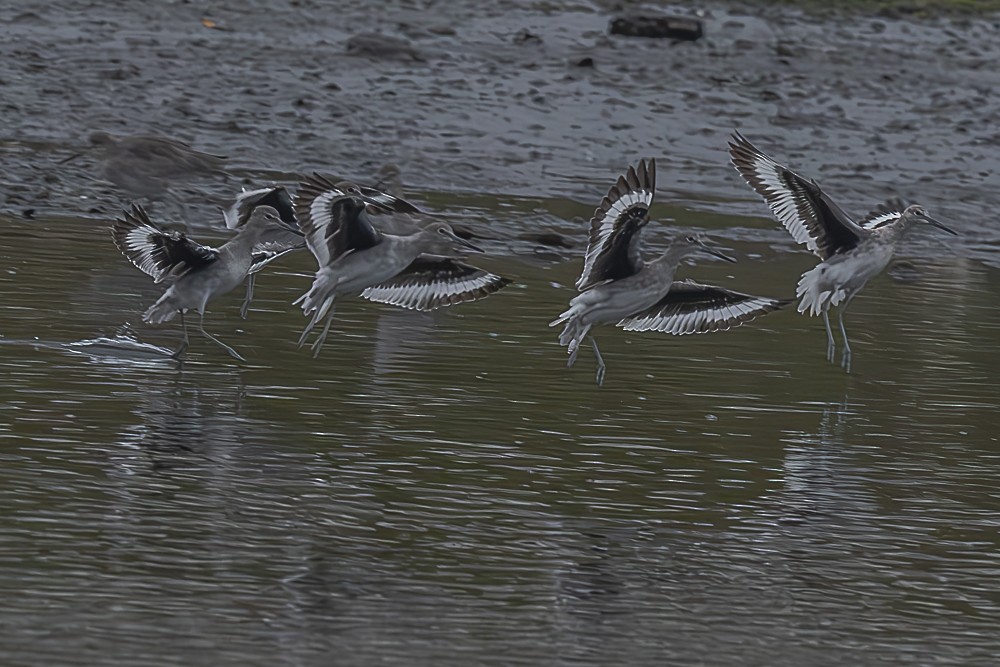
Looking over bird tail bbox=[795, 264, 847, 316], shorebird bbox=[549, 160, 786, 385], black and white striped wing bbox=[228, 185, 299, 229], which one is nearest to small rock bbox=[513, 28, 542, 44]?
black and white striped wing bbox=[228, 185, 299, 229]

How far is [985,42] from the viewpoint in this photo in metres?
23.5

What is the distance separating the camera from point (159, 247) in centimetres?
1043

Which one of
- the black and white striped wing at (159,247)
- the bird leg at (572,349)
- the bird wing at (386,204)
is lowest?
the bird leg at (572,349)

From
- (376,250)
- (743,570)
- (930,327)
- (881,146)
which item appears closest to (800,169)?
(881,146)

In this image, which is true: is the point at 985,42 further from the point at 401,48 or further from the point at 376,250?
the point at 376,250

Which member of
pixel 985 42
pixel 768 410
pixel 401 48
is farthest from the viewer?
pixel 985 42

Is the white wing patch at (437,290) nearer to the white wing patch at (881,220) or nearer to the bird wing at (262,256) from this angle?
the bird wing at (262,256)

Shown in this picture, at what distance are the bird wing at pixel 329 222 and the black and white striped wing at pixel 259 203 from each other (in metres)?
1.99

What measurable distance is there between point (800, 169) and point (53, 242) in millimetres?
7918

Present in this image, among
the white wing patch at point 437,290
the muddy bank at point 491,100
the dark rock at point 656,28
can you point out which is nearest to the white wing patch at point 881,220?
the white wing patch at point 437,290

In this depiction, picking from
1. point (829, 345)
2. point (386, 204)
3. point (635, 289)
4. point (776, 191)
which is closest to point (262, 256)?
point (386, 204)

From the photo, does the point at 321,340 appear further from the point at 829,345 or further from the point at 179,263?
the point at 829,345

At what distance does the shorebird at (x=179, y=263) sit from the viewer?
10.4 meters

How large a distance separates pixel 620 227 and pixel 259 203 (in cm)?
367
